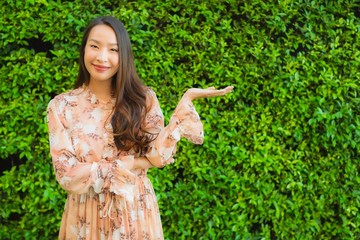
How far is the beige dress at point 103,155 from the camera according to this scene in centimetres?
223

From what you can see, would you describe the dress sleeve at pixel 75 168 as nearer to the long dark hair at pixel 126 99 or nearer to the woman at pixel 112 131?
the woman at pixel 112 131

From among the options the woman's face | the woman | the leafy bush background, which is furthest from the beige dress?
the leafy bush background

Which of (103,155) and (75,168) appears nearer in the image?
(75,168)

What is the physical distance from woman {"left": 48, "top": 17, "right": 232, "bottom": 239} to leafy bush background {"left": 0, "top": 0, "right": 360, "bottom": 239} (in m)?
1.08

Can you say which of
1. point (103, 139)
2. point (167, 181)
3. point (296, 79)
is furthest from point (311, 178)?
point (103, 139)

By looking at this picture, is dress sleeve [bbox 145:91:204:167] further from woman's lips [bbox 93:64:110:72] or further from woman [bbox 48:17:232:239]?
woman's lips [bbox 93:64:110:72]

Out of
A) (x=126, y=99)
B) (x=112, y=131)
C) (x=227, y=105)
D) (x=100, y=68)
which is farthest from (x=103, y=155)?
(x=227, y=105)

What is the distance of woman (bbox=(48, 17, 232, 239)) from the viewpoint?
7.49 ft

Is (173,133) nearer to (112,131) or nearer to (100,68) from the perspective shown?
(112,131)

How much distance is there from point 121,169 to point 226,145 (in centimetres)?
146

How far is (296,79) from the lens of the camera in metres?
3.53

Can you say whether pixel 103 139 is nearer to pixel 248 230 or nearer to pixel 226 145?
pixel 226 145

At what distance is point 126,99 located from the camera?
238cm

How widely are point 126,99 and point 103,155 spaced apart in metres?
0.26
